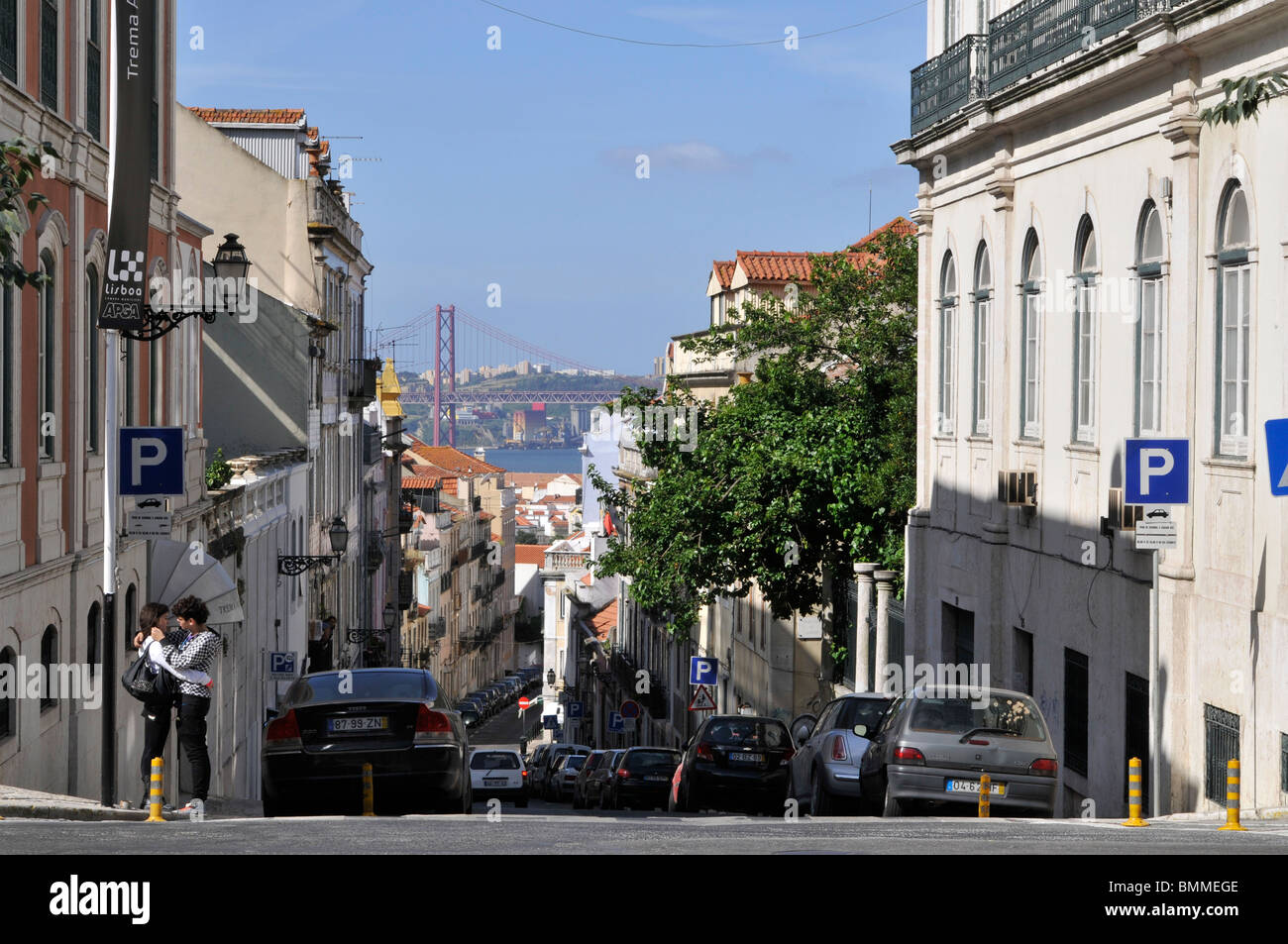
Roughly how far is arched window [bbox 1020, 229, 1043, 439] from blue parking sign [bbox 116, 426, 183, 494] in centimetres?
1204

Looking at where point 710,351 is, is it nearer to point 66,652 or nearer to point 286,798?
point 66,652

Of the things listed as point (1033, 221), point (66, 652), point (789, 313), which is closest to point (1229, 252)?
point (1033, 221)

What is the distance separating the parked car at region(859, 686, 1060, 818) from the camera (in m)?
15.6

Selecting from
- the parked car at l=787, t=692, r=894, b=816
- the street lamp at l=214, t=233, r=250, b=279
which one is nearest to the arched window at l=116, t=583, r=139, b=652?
the street lamp at l=214, t=233, r=250, b=279

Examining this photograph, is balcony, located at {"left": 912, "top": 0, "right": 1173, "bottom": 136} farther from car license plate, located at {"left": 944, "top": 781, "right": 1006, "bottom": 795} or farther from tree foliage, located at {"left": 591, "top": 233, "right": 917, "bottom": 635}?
car license plate, located at {"left": 944, "top": 781, "right": 1006, "bottom": 795}

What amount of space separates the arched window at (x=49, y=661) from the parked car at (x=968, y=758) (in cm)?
806

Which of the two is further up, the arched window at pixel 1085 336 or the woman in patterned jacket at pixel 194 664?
the arched window at pixel 1085 336

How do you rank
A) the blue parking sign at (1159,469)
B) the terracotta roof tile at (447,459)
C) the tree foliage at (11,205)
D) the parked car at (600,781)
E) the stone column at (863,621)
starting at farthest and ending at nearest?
the terracotta roof tile at (447,459) < the stone column at (863,621) < the parked car at (600,781) < the blue parking sign at (1159,469) < the tree foliage at (11,205)

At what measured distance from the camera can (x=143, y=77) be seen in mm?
19266

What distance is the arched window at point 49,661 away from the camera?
57.8ft

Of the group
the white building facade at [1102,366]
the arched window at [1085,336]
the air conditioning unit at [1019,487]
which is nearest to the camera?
the white building facade at [1102,366]

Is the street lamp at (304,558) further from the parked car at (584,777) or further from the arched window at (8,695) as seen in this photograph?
the arched window at (8,695)

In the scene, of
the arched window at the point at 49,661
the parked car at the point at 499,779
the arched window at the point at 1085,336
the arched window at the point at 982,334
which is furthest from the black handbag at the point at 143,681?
the parked car at the point at 499,779
